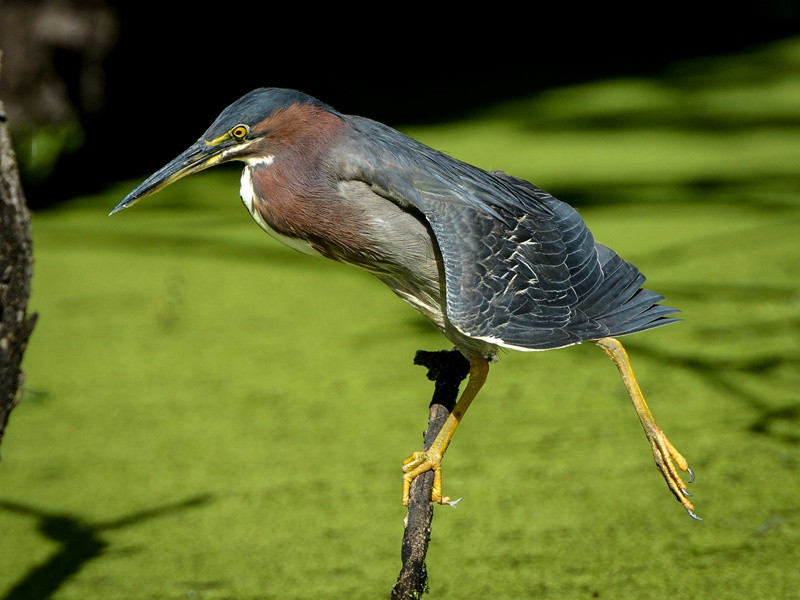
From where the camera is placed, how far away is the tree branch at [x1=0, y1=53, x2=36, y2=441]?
1.29 metres

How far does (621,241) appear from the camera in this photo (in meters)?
3.46

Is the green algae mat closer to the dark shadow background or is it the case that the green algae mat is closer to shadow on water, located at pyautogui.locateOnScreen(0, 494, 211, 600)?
shadow on water, located at pyautogui.locateOnScreen(0, 494, 211, 600)

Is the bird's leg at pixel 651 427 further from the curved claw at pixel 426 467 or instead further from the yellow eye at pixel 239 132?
the yellow eye at pixel 239 132

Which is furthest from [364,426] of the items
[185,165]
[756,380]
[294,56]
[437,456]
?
[294,56]

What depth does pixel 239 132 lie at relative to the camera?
4.37 feet

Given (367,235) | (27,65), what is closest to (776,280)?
(367,235)

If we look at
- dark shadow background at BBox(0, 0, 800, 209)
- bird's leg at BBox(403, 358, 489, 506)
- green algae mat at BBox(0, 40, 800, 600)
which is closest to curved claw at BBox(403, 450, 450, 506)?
bird's leg at BBox(403, 358, 489, 506)

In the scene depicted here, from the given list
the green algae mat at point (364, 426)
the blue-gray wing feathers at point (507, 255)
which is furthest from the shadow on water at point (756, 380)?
the blue-gray wing feathers at point (507, 255)

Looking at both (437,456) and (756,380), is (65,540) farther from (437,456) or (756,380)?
(756,380)

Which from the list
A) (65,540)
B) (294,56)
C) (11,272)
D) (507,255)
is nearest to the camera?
(11,272)

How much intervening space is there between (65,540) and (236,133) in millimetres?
1172

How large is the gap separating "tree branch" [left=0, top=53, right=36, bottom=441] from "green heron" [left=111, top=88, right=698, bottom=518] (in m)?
0.12

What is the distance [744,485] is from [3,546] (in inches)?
56.7

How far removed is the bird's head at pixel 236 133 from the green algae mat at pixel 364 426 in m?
0.88
